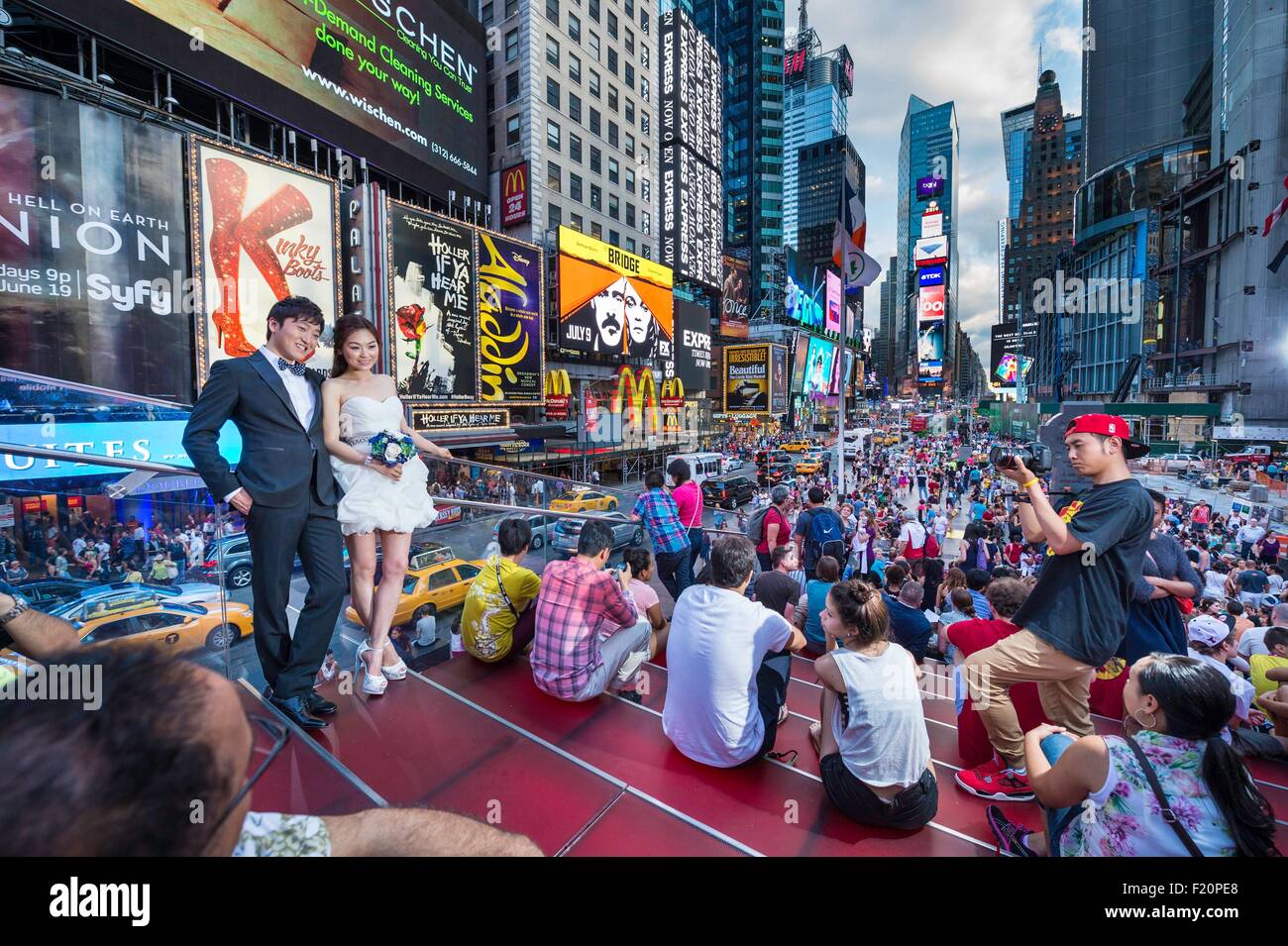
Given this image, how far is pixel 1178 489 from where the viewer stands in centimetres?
2211

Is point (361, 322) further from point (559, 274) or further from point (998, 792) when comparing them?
point (559, 274)

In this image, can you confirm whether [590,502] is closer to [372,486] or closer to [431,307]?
[372,486]

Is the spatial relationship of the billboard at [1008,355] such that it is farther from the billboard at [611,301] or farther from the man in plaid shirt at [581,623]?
the man in plaid shirt at [581,623]

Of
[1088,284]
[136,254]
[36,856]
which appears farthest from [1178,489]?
[1088,284]

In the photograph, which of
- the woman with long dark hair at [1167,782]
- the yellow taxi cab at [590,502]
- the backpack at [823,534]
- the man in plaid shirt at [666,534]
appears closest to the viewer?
the woman with long dark hair at [1167,782]

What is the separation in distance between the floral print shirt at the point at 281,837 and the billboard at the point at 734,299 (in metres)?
50.3

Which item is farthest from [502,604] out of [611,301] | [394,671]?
[611,301]

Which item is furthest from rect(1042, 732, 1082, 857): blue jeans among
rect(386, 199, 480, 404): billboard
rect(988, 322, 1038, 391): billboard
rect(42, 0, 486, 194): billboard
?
rect(988, 322, 1038, 391): billboard

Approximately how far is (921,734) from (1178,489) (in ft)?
92.4

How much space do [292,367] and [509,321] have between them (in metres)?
22.9

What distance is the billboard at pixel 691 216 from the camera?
133ft

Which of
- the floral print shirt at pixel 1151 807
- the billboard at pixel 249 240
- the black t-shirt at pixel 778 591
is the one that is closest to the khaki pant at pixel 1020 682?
the floral print shirt at pixel 1151 807

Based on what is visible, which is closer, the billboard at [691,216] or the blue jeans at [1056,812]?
the blue jeans at [1056,812]
